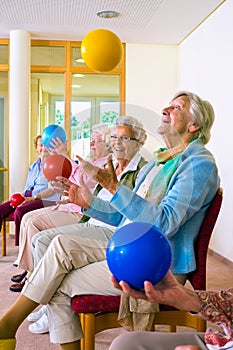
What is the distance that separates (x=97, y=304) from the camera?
1.75 meters

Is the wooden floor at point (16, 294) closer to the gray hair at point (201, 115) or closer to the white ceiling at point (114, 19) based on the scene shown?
the gray hair at point (201, 115)

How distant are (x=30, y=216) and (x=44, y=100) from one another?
9.62 ft

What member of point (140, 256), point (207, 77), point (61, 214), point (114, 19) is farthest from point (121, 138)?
point (114, 19)

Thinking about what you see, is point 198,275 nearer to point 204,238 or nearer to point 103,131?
point 204,238

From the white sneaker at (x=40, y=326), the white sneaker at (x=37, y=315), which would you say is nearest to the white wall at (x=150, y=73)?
the white sneaker at (x=37, y=315)

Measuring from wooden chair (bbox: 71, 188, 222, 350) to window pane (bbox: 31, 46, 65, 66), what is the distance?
173 inches

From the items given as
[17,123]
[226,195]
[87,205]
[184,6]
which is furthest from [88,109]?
[17,123]

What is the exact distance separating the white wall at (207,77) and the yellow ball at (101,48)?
1005 mm

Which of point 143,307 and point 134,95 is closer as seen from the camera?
point 143,307

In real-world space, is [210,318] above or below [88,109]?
below

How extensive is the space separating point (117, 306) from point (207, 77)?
11.4 ft

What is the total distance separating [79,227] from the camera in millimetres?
2232

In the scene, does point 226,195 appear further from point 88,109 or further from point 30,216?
point 88,109

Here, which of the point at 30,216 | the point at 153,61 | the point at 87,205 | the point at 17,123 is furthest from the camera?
the point at 153,61
